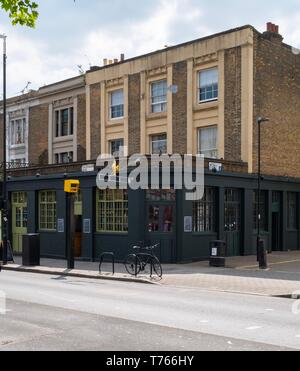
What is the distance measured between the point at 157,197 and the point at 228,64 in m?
8.04

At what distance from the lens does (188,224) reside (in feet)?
74.3

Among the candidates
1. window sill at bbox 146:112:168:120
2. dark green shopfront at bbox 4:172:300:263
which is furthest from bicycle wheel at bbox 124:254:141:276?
window sill at bbox 146:112:168:120

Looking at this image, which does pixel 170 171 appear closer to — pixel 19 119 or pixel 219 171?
pixel 219 171

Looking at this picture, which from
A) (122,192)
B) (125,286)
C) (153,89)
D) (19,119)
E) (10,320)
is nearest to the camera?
(10,320)

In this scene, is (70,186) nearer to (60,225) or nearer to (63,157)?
(60,225)

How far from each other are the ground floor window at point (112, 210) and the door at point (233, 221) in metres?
4.70

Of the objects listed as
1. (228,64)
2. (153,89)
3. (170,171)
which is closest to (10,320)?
(170,171)

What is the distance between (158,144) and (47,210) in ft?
22.5

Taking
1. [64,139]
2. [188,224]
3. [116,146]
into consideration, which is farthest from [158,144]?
[188,224]

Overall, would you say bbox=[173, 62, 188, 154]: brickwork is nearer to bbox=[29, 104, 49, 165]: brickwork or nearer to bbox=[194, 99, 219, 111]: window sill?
bbox=[194, 99, 219, 111]: window sill

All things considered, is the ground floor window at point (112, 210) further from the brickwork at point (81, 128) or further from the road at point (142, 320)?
the brickwork at point (81, 128)

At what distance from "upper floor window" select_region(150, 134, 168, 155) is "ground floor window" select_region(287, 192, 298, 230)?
6956mm

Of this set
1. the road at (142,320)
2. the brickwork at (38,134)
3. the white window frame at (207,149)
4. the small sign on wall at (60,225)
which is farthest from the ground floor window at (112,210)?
the brickwork at (38,134)

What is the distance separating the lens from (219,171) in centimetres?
2406
